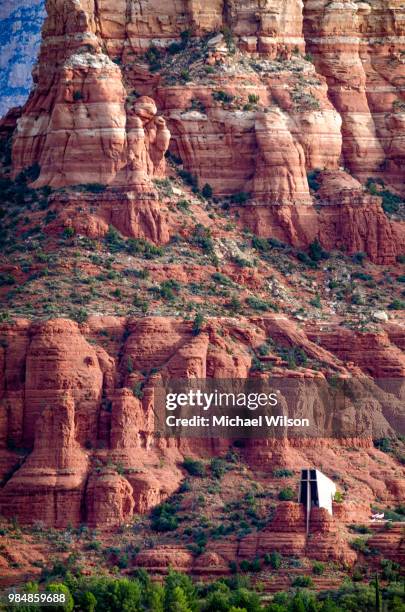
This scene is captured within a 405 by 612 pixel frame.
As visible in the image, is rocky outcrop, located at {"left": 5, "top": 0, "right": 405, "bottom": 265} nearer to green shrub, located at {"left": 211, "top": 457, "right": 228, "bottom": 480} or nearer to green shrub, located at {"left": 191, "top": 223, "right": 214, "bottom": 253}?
green shrub, located at {"left": 191, "top": 223, "right": 214, "bottom": 253}

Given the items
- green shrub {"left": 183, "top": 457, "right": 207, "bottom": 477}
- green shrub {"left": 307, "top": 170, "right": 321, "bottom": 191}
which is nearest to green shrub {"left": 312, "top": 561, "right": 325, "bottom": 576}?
green shrub {"left": 183, "top": 457, "right": 207, "bottom": 477}

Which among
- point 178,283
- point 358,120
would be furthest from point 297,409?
point 358,120

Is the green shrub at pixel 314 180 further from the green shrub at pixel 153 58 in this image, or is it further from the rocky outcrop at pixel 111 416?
the rocky outcrop at pixel 111 416

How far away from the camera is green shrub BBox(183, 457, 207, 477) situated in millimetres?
129750

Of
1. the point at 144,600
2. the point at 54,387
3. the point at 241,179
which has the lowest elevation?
the point at 144,600

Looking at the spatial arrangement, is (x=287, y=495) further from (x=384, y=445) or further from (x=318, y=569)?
(x=384, y=445)

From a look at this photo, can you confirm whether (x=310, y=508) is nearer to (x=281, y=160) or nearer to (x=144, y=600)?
(x=144, y=600)

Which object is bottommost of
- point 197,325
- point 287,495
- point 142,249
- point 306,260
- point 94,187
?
point 287,495

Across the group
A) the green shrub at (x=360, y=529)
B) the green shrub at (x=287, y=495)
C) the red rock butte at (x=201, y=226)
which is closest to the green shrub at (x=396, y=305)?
the red rock butte at (x=201, y=226)

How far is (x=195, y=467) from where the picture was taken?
129875 millimetres

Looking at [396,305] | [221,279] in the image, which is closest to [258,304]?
[221,279]

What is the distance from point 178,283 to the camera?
13538 centimetres

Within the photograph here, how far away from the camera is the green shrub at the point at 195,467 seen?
426 feet

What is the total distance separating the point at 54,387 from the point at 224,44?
19.3m
